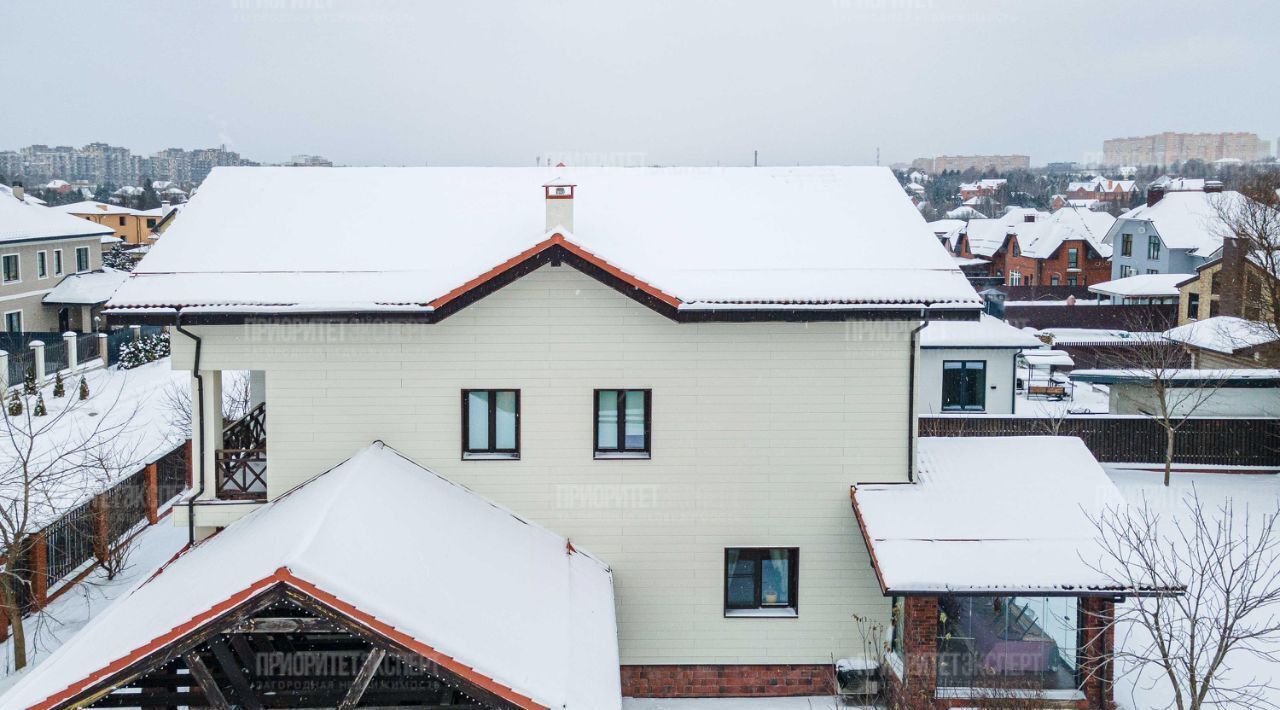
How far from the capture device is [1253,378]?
1006 inches

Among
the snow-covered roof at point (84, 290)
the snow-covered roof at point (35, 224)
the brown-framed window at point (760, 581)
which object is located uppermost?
the snow-covered roof at point (35, 224)

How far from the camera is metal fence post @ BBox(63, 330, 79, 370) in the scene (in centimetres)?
3528

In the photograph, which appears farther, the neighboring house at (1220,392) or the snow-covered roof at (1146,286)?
the snow-covered roof at (1146,286)

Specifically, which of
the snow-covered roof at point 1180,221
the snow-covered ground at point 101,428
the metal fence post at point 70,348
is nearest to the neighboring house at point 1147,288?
the snow-covered roof at point 1180,221

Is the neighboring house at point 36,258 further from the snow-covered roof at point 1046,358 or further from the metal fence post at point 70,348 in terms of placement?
the snow-covered roof at point 1046,358

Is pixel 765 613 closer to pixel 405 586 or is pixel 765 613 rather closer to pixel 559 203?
pixel 405 586

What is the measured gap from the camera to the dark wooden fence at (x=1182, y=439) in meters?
24.8

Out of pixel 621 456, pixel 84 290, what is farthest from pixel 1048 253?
pixel 621 456

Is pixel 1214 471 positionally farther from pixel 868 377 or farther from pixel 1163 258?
pixel 1163 258

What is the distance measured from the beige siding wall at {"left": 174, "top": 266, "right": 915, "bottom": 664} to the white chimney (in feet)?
2.26

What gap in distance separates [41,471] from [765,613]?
456 inches

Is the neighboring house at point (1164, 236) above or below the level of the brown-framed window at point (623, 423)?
above

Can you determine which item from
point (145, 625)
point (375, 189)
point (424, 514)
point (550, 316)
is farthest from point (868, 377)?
point (145, 625)

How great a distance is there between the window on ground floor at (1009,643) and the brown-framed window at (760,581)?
2.19 meters
